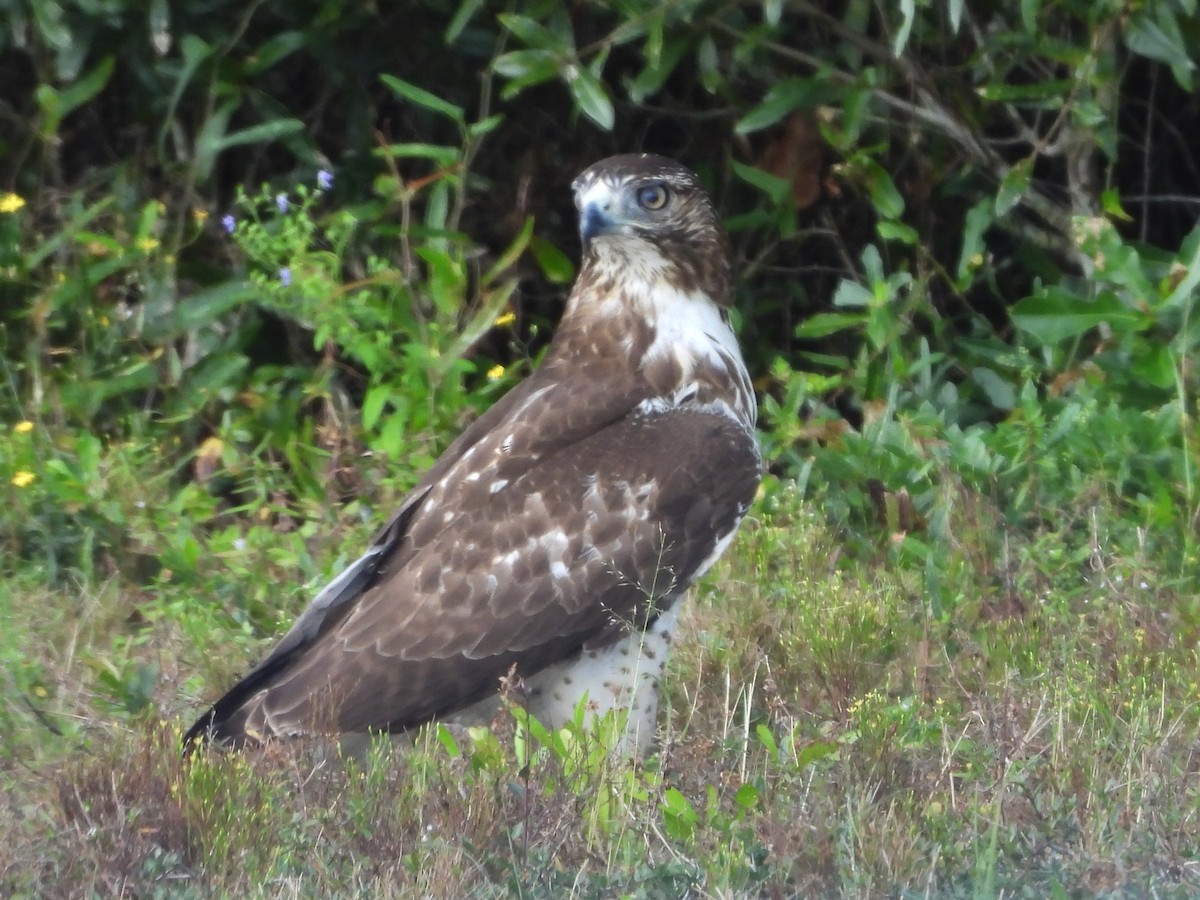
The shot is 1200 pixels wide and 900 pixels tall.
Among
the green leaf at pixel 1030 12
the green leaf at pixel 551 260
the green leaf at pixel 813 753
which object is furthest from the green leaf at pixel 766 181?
the green leaf at pixel 813 753

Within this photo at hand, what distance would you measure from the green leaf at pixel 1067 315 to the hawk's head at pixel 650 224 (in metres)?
1.30

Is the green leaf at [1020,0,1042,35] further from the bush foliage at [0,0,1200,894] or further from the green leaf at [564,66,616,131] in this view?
the green leaf at [564,66,616,131]

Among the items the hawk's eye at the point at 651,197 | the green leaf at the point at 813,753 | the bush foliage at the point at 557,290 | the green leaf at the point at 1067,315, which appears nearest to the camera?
the green leaf at the point at 813,753

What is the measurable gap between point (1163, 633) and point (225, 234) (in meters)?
3.79

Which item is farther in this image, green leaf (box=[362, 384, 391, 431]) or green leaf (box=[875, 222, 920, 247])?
green leaf (box=[875, 222, 920, 247])

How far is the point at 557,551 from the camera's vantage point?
14.9 ft

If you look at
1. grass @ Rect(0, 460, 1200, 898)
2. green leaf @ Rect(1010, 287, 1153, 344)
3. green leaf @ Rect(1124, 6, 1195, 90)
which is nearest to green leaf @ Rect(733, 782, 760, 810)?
grass @ Rect(0, 460, 1200, 898)

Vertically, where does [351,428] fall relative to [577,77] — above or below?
below

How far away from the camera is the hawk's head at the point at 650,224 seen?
4.90m

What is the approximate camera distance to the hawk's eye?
495 cm

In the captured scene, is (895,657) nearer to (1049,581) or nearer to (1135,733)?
(1049,581)

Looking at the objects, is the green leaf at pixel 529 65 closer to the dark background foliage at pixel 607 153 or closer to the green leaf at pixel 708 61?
the dark background foliage at pixel 607 153

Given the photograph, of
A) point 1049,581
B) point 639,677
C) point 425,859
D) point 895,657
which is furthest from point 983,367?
point 425,859

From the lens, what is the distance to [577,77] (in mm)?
6055
